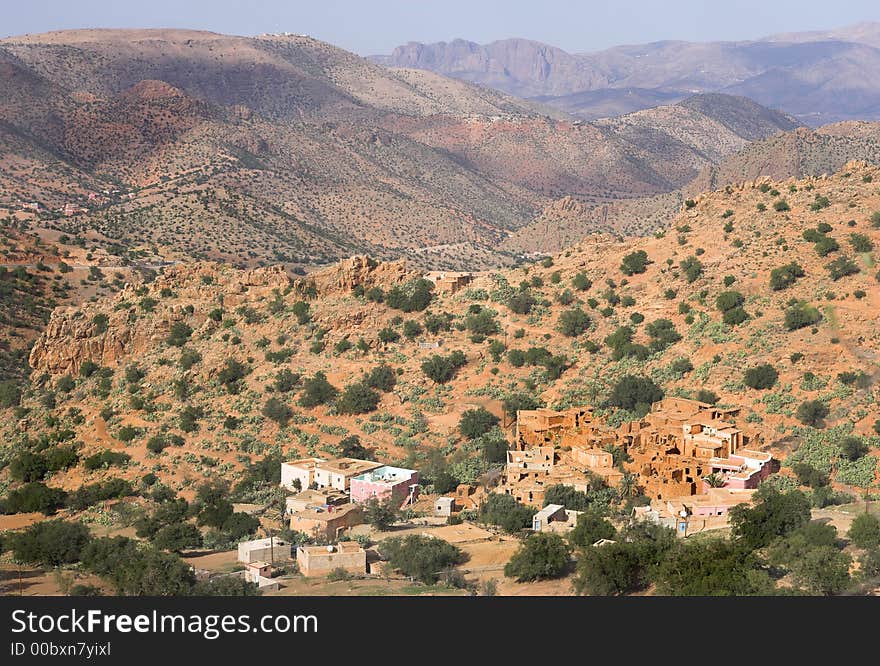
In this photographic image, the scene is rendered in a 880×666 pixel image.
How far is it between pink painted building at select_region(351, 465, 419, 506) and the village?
0.10ft

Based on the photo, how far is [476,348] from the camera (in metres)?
49.2

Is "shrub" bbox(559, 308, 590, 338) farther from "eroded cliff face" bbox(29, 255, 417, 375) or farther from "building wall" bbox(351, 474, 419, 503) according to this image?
"building wall" bbox(351, 474, 419, 503)

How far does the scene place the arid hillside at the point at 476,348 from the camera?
4256 centimetres

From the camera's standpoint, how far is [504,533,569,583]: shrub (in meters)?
27.7

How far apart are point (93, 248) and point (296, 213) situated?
149 ft

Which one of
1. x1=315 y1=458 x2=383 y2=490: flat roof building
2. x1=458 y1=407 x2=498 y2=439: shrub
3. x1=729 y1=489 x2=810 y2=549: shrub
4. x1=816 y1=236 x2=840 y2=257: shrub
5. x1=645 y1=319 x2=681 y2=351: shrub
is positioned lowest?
x1=315 y1=458 x2=383 y2=490: flat roof building

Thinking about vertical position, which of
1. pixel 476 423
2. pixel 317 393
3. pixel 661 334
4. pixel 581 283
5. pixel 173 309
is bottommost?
pixel 476 423

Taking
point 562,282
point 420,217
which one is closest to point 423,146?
point 420,217

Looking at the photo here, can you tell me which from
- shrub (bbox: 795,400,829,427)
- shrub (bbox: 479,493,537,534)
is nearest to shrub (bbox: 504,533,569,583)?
shrub (bbox: 479,493,537,534)

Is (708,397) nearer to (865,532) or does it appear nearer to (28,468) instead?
(865,532)

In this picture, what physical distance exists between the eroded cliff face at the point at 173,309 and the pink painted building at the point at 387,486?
12641 mm

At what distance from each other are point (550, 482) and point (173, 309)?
77.6 feet

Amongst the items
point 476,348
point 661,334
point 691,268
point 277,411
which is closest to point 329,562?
point 277,411

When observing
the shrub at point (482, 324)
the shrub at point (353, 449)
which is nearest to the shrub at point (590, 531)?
the shrub at point (353, 449)
